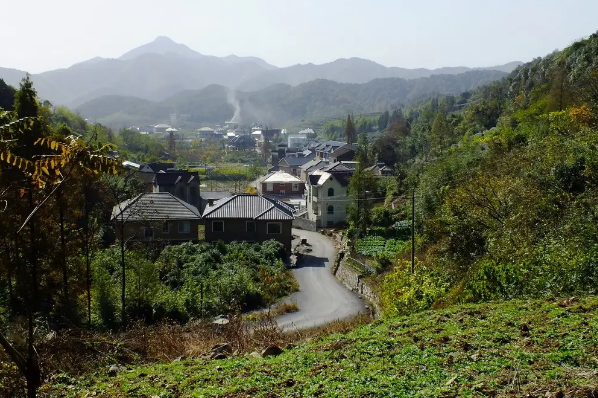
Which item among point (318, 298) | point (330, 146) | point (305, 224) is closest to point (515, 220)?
point (318, 298)

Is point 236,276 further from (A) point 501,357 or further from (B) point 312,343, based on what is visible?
(A) point 501,357

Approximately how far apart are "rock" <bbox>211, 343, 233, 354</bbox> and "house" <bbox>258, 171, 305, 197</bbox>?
38161 millimetres

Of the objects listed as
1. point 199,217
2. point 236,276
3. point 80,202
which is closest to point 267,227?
point 199,217

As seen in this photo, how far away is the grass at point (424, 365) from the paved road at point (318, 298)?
600cm

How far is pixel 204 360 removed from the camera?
7758 millimetres

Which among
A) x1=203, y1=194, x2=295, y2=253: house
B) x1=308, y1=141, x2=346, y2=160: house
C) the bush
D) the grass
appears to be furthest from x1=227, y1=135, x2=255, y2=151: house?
the grass

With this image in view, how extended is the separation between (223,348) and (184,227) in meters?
17.0

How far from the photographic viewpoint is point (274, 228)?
83.7 feet

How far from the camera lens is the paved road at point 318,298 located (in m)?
16.1

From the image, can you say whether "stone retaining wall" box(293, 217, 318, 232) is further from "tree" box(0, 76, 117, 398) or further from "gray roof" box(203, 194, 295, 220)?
"tree" box(0, 76, 117, 398)

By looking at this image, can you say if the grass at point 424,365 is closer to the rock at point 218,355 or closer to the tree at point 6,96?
the rock at point 218,355

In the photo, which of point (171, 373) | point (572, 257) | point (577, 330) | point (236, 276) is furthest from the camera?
point (236, 276)

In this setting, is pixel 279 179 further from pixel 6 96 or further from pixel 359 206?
pixel 6 96

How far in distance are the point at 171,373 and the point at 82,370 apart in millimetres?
1294
